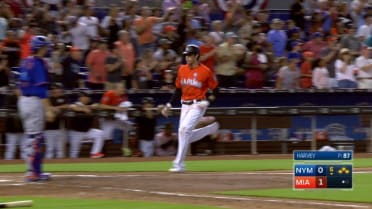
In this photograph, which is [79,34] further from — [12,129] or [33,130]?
[33,130]

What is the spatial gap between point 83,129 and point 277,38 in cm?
608

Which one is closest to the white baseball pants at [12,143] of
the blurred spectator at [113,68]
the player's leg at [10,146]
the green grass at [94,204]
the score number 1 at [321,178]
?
the player's leg at [10,146]

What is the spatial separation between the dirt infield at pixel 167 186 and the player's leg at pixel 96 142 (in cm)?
530

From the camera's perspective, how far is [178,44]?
22.6 meters

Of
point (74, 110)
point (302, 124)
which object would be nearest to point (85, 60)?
point (74, 110)

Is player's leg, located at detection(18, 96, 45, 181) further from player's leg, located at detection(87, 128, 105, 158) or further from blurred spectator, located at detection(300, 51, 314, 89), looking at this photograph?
blurred spectator, located at detection(300, 51, 314, 89)

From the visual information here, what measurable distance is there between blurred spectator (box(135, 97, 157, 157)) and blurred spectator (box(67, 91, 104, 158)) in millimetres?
933

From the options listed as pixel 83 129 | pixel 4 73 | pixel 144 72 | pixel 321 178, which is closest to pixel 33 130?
pixel 321 178

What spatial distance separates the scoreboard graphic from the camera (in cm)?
1007

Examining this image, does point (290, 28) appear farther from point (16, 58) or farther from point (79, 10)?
point (16, 58)

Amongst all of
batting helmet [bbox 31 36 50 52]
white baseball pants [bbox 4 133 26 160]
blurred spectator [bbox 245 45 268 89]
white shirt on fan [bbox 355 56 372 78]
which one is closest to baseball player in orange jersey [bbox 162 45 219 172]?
batting helmet [bbox 31 36 50 52]

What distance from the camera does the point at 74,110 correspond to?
Result: 67.9 feet

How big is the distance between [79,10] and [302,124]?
598 cm

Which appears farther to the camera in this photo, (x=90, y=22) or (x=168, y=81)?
(x=168, y=81)
